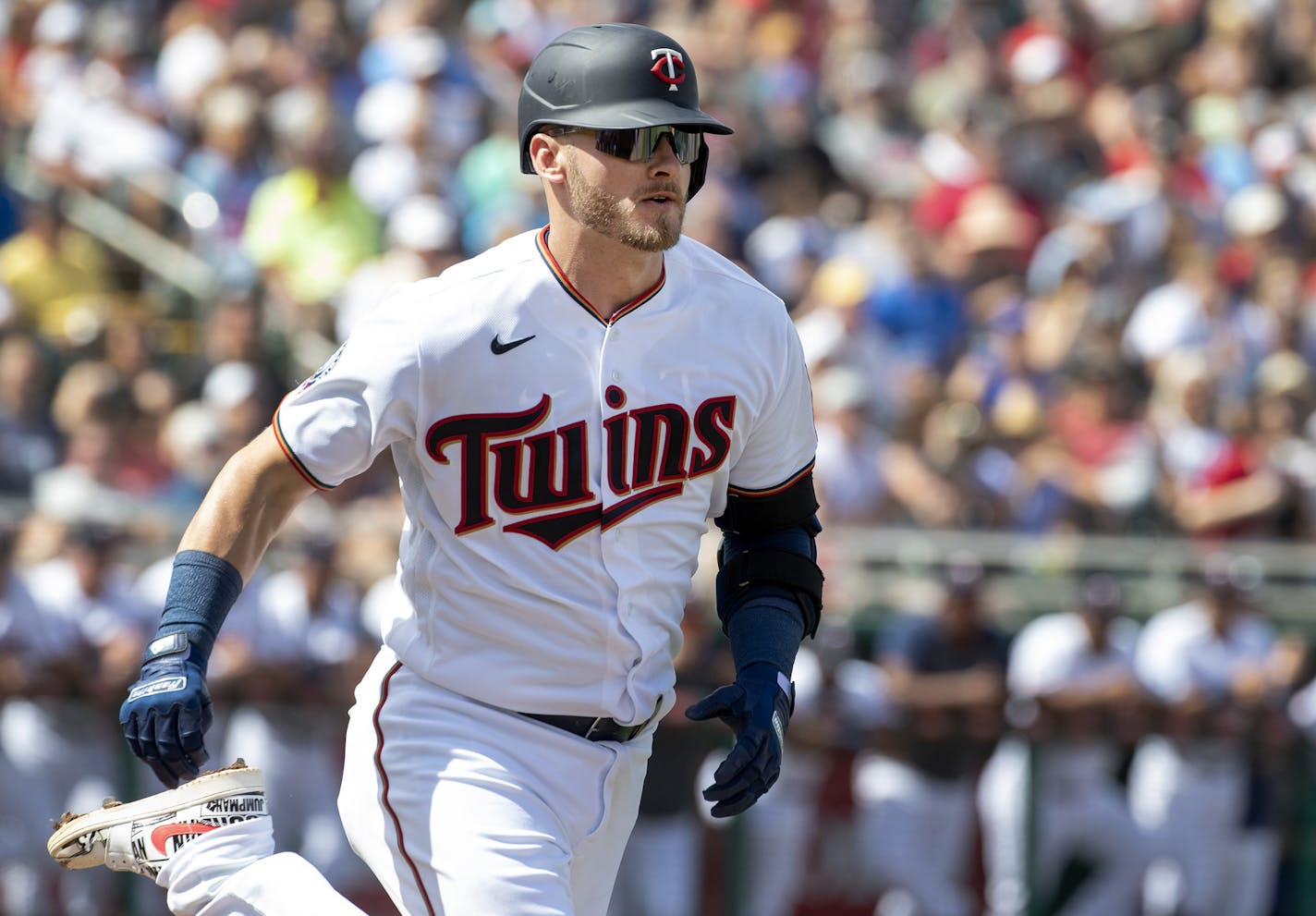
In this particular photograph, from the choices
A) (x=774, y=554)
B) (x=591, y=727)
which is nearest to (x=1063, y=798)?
(x=774, y=554)

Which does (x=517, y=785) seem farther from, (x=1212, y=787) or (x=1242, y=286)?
(x=1242, y=286)

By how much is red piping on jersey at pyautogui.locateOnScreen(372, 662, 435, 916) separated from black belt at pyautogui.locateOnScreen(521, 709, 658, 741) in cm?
27

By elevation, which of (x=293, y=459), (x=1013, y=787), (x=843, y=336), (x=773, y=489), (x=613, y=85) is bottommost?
(x=1013, y=787)

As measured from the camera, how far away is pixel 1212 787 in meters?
7.45

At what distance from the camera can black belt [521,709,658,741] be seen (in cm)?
370

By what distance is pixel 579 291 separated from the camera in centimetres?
373

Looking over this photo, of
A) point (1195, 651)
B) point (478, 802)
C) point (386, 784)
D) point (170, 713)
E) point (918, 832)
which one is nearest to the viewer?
point (170, 713)

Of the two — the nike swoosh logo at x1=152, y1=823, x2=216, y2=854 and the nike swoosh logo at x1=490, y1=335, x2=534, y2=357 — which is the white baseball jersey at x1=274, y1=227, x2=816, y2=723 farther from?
the nike swoosh logo at x1=152, y1=823, x2=216, y2=854

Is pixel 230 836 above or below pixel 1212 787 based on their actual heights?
above

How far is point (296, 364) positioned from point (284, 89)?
184cm

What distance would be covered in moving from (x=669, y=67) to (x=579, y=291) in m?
0.44

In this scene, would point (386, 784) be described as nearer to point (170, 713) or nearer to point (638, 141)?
point (170, 713)

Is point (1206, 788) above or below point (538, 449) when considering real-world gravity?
below

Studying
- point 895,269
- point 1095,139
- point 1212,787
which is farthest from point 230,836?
point 1095,139
